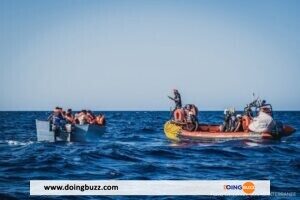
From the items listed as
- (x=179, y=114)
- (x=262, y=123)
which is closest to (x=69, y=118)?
(x=179, y=114)

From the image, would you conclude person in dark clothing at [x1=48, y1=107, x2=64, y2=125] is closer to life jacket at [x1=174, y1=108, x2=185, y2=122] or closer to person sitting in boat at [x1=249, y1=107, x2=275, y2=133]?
life jacket at [x1=174, y1=108, x2=185, y2=122]

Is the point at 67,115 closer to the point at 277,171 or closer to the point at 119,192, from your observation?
the point at 277,171

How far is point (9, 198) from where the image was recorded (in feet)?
29.3

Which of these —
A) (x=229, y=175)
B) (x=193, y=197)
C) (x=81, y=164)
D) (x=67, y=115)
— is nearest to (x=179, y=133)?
(x=67, y=115)

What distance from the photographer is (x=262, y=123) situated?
22953 millimetres

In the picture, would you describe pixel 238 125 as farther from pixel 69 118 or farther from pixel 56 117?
pixel 56 117

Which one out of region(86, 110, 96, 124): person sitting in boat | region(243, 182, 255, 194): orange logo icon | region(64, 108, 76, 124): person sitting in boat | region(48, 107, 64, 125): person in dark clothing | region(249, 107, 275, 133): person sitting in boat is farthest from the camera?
region(86, 110, 96, 124): person sitting in boat

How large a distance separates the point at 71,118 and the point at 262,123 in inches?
423

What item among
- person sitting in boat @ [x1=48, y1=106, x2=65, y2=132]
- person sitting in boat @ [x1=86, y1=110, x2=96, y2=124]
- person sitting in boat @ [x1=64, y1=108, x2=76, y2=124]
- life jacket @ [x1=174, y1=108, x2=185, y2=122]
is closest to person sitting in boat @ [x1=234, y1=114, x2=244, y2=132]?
life jacket @ [x1=174, y1=108, x2=185, y2=122]

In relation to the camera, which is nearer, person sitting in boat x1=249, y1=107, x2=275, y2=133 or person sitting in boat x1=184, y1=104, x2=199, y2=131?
person sitting in boat x1=249, y1=107, x2=275, y2=133

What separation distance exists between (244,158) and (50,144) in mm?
10670

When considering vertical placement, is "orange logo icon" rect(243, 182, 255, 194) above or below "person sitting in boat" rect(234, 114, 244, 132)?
below

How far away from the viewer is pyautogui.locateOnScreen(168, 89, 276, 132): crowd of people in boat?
2308cm

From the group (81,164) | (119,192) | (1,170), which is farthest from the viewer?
(81,164)
